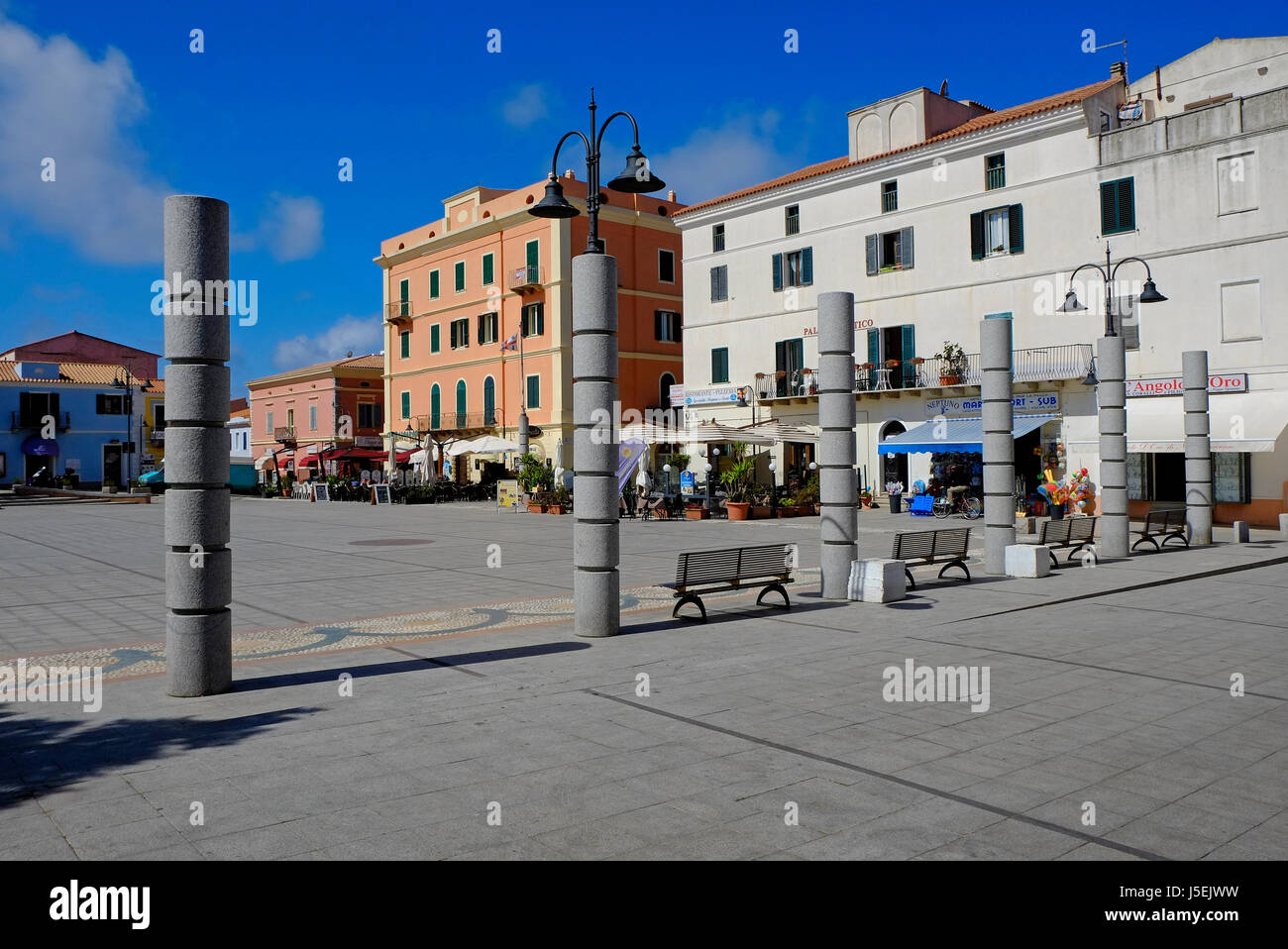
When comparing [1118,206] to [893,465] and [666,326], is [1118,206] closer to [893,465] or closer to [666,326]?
[893,465]

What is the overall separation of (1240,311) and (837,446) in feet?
60.9

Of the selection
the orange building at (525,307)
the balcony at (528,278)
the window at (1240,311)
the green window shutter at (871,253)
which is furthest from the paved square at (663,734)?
the balcony at (528,278)

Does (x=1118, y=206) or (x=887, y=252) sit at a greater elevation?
(x=887, y=252)

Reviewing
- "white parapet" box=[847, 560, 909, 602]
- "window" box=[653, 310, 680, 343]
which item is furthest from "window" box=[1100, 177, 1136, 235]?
"window" box=[653, 310, 680, 343]

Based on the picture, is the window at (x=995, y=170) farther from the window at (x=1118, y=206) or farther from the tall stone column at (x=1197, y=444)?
the tall stone column at (x=1197, y=444)

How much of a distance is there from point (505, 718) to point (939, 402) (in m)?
27.1

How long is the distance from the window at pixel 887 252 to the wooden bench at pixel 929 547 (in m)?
20.4

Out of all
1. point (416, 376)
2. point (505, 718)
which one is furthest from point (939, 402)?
point (416, 376)

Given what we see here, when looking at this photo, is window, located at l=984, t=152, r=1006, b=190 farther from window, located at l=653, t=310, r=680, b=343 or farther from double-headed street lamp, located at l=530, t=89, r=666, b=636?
double-headed street lamp, located at l=530, t=89, r=666, b=636

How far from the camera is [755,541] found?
19469 mm

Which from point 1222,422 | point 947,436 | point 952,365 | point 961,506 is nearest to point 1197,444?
point 1222,422

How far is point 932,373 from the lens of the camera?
3117cm

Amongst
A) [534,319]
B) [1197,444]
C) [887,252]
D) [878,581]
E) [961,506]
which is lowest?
[878,581]
